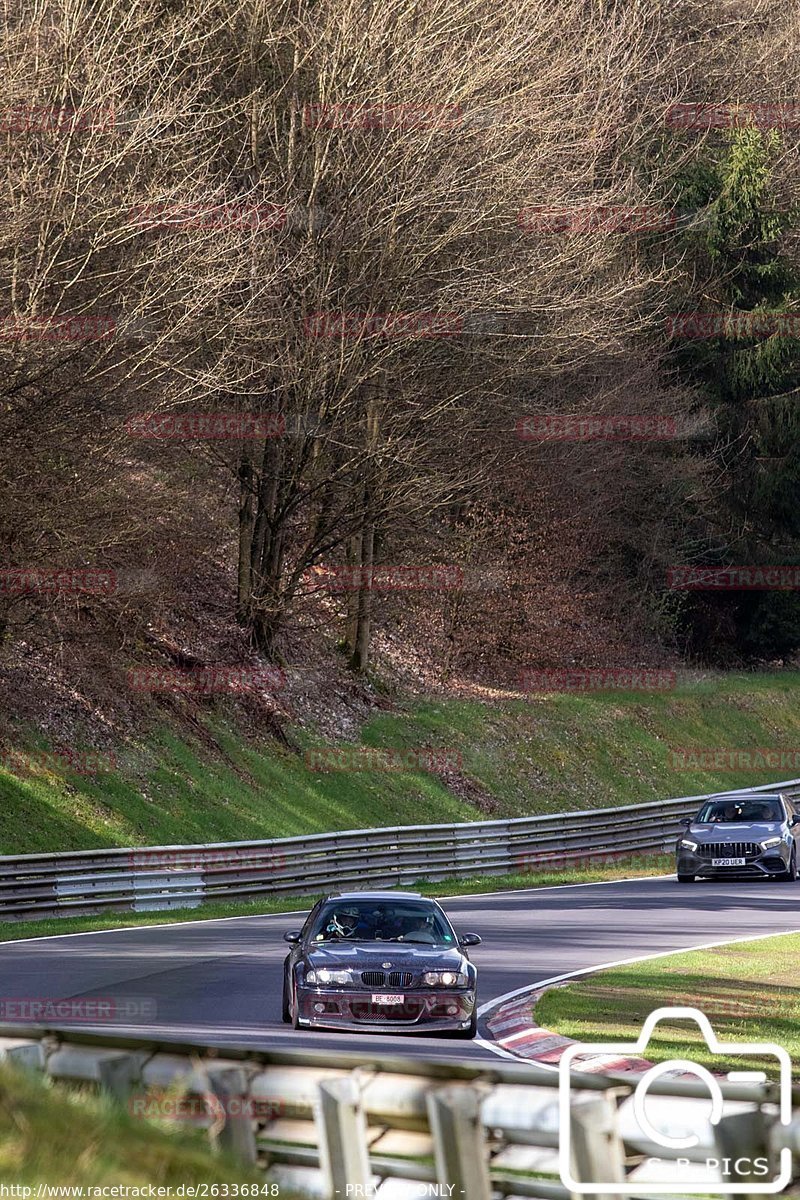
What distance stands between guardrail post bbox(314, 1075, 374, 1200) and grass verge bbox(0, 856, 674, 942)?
693 inches

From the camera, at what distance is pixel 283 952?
1975 cm

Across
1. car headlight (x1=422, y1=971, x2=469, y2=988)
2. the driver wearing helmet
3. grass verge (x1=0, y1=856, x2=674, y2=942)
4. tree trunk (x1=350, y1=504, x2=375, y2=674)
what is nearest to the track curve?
car headlight (x1=422, y1=971, x2=469, y2=988)

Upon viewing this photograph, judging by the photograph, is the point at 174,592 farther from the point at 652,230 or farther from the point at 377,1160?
the point at 377,1160

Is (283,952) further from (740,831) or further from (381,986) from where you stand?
(740,831)

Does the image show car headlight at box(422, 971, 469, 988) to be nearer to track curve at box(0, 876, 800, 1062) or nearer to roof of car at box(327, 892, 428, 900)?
track curve at box(0, 876, 800, 1062)

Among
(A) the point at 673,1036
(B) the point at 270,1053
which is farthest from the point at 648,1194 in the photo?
(A) the point at 673,1036

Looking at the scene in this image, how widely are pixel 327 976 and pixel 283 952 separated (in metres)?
5.43

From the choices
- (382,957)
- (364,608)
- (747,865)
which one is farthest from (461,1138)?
(364,608)

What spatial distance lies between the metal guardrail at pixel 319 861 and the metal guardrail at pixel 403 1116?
62.7ft

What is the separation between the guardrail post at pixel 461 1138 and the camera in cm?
440

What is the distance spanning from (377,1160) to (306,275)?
96.9 feet

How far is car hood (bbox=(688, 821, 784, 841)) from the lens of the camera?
2969 centimetres

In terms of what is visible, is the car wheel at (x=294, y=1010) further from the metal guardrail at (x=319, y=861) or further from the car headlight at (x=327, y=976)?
the metal guardrail at (x=319, y=861)

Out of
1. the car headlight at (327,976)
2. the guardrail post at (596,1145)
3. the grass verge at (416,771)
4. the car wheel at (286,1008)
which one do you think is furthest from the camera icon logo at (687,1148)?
the grass verge at (416,771)
